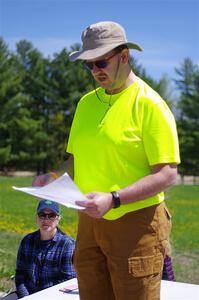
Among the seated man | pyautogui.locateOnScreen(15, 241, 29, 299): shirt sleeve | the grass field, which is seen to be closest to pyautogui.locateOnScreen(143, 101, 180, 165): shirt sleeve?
the seated man

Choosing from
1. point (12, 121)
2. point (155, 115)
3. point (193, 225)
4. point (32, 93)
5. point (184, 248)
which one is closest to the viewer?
Result: point (155, 115)

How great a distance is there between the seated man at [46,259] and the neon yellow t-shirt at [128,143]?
1.77m

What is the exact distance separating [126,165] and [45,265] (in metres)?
2.03

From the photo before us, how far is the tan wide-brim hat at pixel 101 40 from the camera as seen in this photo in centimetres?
205

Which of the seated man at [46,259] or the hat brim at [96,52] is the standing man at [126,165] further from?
the seated man at [46,259]

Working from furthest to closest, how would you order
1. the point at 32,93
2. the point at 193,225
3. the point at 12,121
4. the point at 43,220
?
the point at 32,93
the point at 12,121
the point at 193,225
the point at 43,220

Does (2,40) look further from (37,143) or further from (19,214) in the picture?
(19,214)

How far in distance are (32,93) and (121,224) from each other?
135 feet

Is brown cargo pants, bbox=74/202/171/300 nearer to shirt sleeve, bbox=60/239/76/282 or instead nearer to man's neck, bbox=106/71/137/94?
man's neck, bbox=106/71/137/94

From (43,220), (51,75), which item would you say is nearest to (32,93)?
(51,75)

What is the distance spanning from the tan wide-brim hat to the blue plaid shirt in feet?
6.70

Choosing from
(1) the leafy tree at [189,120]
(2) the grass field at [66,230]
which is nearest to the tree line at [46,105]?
(1) the leafy tree at [189,120]

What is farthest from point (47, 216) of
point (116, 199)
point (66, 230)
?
point (66, 230)

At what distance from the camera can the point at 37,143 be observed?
41.5 meters
